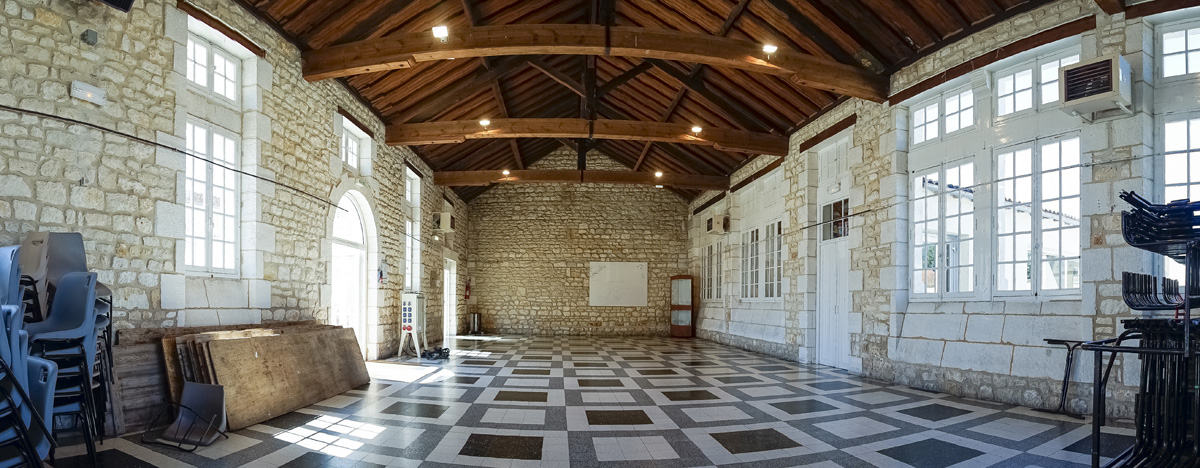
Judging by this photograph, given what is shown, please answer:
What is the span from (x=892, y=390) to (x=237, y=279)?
21.0 feet

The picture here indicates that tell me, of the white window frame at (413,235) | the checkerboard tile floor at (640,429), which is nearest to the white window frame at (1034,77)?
the checkerboard tile floor at (640,429)

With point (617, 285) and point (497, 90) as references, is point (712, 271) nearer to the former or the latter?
point (617, 285)

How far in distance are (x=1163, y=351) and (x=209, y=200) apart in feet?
20.8

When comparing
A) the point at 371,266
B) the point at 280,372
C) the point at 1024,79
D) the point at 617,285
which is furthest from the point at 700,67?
the point at 617,285

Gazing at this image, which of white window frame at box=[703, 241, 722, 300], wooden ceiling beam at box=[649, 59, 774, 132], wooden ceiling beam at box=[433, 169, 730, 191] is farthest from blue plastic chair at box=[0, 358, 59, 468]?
white window frame at box=[703, 241, 722, 300]

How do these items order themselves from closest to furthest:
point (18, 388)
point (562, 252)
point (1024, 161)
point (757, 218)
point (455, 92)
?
point (18, 388)
point (1024, 161)
point (455, 92)
point (757, 218)
point (562, 252)

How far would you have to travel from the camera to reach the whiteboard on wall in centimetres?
1470

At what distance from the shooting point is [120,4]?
3.97 meters

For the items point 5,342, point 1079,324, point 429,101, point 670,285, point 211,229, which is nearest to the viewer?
point 5,342

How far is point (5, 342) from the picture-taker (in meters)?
2.35

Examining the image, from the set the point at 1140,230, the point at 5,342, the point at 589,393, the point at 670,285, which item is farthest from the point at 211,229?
the point at 670,285

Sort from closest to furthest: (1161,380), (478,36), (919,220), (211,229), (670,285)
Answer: (1161,380) → (211,229) → (478,36) → (919,220) → (670,285)

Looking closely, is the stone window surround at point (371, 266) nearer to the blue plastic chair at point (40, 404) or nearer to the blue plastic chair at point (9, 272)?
the blue plastic chair at point (9, 272)

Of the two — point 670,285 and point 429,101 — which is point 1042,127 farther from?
point 670,285
